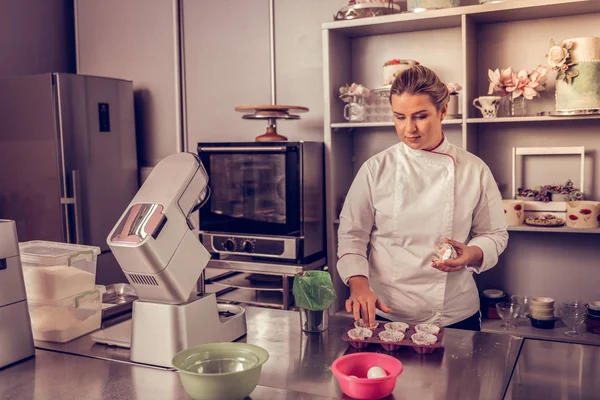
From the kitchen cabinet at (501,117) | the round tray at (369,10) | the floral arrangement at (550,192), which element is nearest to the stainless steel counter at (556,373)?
the kitchen cabinet at (501,117)

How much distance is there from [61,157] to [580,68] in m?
2.66

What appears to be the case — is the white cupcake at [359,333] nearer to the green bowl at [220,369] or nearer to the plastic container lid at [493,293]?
the green bowl at [220,369]

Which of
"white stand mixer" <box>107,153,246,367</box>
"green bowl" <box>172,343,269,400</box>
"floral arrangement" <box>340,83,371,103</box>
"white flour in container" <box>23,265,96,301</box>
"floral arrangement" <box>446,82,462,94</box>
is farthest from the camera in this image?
"floral arrangement" <box>340,83,371,103</box>

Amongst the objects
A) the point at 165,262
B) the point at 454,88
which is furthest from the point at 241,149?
the point at 165,262

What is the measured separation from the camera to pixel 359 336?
1553mm

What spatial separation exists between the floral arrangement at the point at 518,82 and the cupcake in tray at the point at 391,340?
5.48 feet

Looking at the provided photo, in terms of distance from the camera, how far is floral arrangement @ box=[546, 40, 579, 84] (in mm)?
2621

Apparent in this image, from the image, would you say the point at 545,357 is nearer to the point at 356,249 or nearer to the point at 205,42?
the point at 356,249

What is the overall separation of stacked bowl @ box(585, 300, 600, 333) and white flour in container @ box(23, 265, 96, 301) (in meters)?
2.03

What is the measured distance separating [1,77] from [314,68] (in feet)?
6.36

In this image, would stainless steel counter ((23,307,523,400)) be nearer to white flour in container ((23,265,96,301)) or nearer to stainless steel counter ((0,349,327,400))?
stainless steel counter ((0,349,327,400))

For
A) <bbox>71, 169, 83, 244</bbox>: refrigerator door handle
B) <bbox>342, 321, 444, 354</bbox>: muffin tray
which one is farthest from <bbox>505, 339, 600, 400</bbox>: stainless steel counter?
<bbox>71, 169, 83, 244</bbox>: refrigerator door handle

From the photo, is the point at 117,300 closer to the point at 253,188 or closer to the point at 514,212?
the point at 253,188

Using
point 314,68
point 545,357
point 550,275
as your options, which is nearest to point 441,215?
point 545,357
